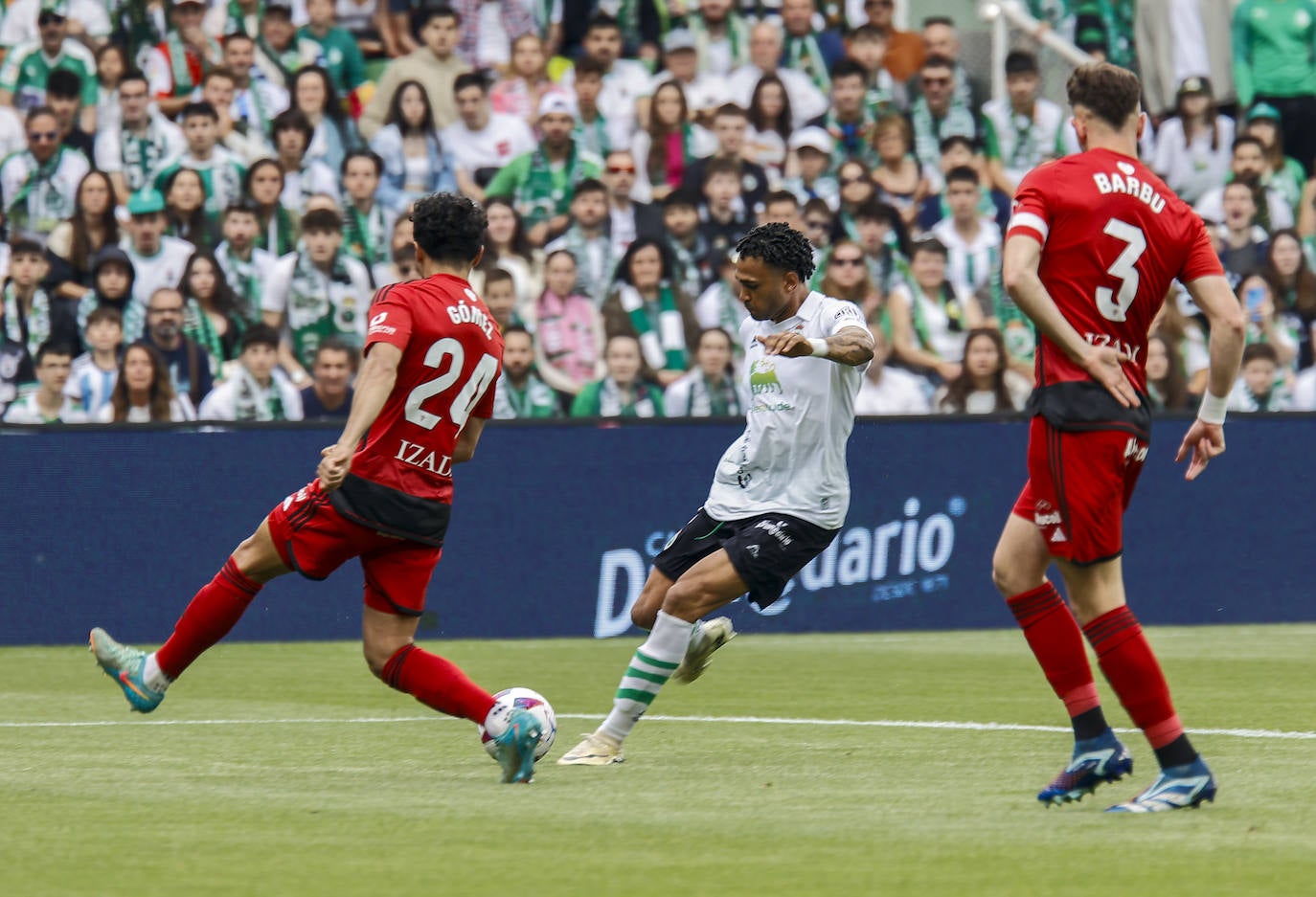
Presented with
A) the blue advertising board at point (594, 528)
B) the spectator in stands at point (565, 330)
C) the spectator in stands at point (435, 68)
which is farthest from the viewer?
the spectator in stands at point (435, 68)

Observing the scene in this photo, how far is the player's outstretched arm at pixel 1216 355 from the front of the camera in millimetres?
6527

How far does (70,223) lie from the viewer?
49.4ft

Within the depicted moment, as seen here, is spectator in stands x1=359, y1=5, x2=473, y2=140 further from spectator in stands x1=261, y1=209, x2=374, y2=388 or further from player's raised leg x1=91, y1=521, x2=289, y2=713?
player's raised leg x1=91, y1=521, x2=289, y2=713

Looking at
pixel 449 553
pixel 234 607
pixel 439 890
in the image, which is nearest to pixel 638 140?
pixel 449 553

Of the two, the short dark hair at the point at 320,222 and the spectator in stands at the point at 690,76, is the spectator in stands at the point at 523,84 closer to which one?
the spectator in stands at the point at 690,76

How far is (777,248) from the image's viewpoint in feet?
26.1

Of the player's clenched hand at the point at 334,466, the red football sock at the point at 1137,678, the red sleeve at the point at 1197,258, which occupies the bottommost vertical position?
the red football sock at the point at 1137,678

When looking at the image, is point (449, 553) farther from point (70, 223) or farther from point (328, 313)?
point (70, 223)

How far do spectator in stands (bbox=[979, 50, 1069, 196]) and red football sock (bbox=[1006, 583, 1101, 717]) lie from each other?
1104 centimetres

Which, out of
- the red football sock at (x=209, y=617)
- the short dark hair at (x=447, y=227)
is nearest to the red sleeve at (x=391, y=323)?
the short dark hair at (x=447, y=227)

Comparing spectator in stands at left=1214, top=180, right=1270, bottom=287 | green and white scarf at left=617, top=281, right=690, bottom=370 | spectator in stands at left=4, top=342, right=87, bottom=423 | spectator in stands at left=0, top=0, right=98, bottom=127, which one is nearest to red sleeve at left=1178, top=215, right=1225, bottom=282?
green and white scarf at left=617, top=281, right=690, bottom=370

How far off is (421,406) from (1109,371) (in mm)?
2430

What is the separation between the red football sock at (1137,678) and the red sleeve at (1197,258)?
1082 mm

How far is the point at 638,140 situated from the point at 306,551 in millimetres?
9538
